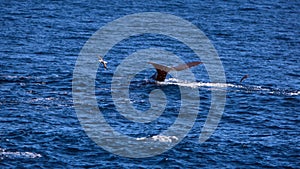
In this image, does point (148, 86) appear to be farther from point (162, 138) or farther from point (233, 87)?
point (162, 138)

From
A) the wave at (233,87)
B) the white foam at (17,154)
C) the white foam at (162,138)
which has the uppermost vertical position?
the wave at (233,87)

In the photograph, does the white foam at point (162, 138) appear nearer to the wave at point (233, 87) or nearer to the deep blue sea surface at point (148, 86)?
the deep blue sea surface at point (148, 86)

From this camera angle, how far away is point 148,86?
81438mm

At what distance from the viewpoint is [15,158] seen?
58.6 m

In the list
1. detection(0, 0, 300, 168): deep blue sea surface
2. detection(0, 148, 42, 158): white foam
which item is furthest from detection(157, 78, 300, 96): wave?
detection(0, 148, 42, 158): white foam

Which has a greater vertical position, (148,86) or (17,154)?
(148,86)

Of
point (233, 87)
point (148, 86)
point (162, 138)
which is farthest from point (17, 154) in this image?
point (233, 87)

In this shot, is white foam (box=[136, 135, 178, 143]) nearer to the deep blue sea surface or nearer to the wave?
the deep blue sea surface

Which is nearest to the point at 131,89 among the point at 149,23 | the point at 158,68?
the point at 158,68

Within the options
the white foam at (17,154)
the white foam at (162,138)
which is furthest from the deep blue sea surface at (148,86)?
the white foam at (162,138)

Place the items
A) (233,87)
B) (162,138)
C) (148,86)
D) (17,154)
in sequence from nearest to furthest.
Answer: (17,154) < (162,138) < (148,86) < (233,87)

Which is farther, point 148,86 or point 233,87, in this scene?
point 233,87

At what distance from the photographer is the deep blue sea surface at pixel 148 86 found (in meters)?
60.9

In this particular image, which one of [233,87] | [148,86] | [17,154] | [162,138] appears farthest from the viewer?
[233,87]
